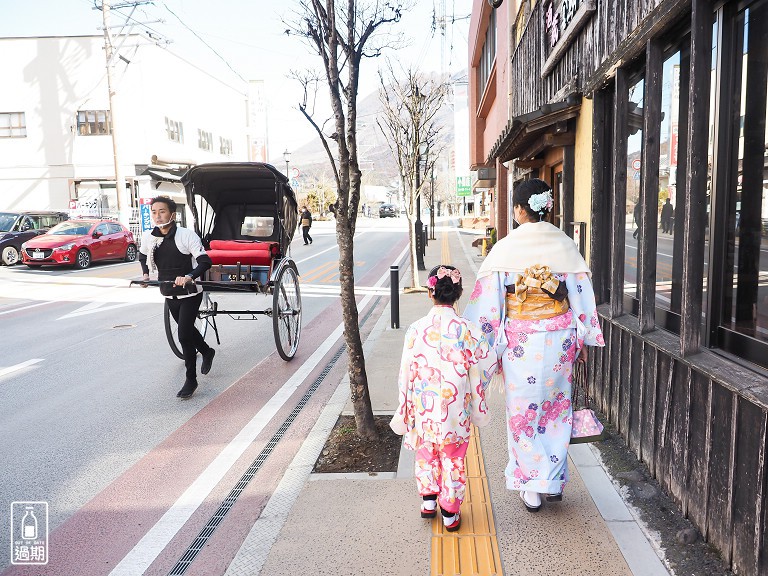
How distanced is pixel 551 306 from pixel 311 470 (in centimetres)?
204

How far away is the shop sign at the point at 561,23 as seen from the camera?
569 cm

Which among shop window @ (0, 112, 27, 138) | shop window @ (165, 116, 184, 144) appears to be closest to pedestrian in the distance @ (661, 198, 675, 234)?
shop window @ (165, 116, 184, 144)

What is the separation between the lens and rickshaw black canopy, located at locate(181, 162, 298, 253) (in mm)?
8328

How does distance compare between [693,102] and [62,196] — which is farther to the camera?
[62,196]

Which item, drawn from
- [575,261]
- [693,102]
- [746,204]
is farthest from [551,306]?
[693,102]

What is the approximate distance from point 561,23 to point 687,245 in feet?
14.3

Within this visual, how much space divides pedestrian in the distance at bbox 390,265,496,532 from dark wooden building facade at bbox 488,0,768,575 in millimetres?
1164

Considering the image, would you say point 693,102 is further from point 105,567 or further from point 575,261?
point 105,567

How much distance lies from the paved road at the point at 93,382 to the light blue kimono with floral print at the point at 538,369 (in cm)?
229

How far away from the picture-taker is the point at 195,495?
396 cm

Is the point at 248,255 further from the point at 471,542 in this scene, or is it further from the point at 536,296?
the point at 471,542

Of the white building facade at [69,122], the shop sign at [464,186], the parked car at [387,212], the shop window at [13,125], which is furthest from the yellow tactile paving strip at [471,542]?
the parked car at [387,212]

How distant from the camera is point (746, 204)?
2969 millimetres

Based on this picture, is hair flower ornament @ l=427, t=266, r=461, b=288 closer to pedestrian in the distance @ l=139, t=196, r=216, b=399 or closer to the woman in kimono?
the woman in kimono
